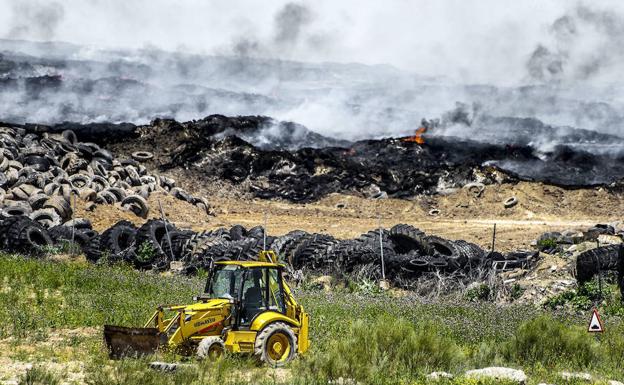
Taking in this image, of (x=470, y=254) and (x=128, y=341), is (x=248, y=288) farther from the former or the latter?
(x=470, y=254)

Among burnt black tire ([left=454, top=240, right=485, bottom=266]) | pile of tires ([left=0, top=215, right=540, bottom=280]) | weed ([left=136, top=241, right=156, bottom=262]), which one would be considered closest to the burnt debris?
pile of tires ([left=0, top=215, right=540, bottom=280])

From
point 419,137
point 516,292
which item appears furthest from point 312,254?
point 419,137

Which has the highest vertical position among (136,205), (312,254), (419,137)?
(419,137)

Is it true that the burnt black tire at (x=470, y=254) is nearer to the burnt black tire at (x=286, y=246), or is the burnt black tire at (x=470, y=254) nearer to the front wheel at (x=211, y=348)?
the burnt black tire at (x=286, y=246)

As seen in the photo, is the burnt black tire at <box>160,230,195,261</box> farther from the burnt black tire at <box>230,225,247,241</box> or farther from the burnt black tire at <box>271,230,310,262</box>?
the burnt black tire at <box>271,230,310,262</box>

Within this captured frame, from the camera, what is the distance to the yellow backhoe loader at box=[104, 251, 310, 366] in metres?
9.74

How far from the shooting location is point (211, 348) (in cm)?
993

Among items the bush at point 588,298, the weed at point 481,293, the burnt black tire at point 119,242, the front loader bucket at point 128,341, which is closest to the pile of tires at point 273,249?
the burnt black tire at point 119,242

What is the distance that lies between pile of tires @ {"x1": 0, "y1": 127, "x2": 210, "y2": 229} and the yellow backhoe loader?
15.1m

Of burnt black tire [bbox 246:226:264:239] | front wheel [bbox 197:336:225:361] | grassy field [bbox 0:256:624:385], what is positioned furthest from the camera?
burnt black tire [bbox 246:226:264:239]

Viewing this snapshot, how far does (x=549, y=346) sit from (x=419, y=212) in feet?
81.4

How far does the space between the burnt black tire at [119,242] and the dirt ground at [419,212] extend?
6519mm

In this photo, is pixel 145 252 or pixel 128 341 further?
pixel 145 252

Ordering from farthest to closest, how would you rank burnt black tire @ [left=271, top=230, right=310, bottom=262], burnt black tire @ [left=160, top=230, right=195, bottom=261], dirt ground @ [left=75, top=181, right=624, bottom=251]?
dirt ground @ [left=75, top=181, right=624, bottom=251]
burnt black tire @ [left=160, top=230, right=195, bottom=261]
burnt black tire @ [left=271, top=230, right=310, bottom=262]
